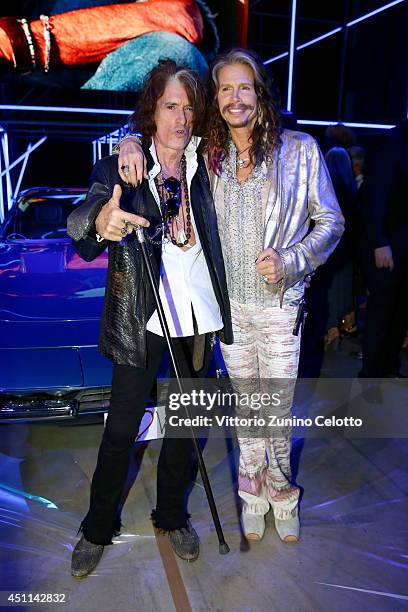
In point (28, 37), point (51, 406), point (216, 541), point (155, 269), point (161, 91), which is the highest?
point (28, 37)

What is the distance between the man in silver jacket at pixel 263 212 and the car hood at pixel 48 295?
43.1 inches

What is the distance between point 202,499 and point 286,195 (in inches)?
63.1

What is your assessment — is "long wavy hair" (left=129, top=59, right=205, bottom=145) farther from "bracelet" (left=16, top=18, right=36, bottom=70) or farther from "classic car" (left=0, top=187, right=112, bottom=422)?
"bracelet" (left=16, top=18, right=36, bottom=70)

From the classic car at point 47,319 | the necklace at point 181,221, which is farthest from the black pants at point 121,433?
the classic car at point 47,319

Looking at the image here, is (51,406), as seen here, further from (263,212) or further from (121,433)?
(263,212)

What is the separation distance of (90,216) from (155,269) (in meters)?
0.31

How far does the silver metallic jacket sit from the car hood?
1.29 meters

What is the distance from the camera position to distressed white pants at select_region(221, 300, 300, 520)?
212 cm

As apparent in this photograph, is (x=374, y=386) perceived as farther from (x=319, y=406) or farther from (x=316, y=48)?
(x=316, y=48)

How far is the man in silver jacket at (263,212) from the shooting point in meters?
1.92

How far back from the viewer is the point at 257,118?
199cm

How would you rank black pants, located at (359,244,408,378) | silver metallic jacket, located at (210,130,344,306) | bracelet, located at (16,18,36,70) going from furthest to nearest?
bracelet, located at (16,18,36,70)
black pants, located at (359,244,408,378)
silver metallic jacket, located at (210,130,344,306)

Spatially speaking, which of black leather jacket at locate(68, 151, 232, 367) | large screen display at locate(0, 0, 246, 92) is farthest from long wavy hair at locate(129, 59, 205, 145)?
large screen display at locate(0, 0, 246, 92)
